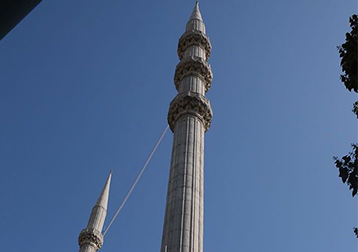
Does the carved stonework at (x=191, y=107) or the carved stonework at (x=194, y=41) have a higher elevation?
the carved stonework at (x=194, y=41)

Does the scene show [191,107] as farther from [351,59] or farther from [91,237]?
[91,237]

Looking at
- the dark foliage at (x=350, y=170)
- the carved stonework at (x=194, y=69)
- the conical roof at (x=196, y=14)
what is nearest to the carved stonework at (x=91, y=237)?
the carved stonework at (x=194, y=69)

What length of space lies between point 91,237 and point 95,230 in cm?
68

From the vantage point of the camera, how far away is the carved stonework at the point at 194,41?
22128 millimetres

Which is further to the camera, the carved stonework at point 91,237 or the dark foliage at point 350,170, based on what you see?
the carved stonework at point 91,237

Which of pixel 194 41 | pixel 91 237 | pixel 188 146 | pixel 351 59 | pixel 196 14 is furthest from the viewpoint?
pixel 91 237

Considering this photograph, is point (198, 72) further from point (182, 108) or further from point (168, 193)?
point (168, 193)

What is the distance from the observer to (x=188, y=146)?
16250 mm

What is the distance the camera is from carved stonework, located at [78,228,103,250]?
1066 inches

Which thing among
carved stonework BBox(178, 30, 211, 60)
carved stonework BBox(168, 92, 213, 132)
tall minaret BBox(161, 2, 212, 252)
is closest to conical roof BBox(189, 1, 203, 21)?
tall minaret BBox(161, 2, 212, 252)

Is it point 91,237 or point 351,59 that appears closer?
point 351,59

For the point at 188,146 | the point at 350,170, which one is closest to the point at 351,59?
the point at 350,170

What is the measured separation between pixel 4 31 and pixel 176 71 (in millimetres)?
19503

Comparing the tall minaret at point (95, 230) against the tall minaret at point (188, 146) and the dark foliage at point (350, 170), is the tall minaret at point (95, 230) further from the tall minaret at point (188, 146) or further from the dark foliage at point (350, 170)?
the dark foliage at point (350, 170)
